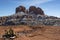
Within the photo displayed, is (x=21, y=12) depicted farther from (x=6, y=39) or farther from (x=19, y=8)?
(x=6, y=39)

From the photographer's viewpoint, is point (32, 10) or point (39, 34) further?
point (32, 10)

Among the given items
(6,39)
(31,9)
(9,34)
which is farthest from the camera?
(31,9)

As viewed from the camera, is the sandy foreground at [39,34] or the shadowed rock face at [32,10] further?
the shadowed rock face at [32,10]

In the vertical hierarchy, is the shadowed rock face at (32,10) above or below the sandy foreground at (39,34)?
above

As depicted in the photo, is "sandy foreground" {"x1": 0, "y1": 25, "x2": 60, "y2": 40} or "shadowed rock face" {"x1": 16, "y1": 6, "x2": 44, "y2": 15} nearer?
"sandy foreground" {"x1": 0, "y1": 25, "x2": 60, "y2": 40}

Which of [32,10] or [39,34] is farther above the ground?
[32,10]

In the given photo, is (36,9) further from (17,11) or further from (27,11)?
(17,11)

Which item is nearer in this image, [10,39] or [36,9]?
[10,39]

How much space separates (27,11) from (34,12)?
19.7ft

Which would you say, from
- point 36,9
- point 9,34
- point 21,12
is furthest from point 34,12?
point 9,34

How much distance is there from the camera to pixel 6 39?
16766 mm

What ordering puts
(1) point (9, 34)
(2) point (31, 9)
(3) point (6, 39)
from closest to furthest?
(3) point (6, 39), (1) point (9, 34), (2) point (31, 9)

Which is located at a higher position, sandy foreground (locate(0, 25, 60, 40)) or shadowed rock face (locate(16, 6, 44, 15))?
shadowed rock face (locate(16, 6, 44, 15))

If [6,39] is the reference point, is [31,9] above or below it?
above
